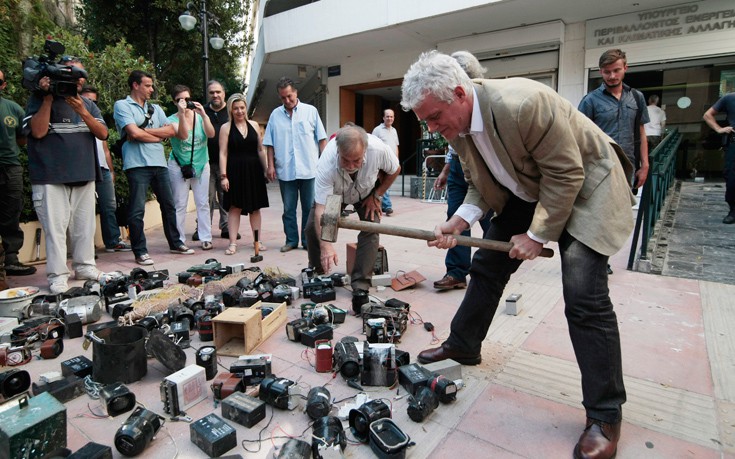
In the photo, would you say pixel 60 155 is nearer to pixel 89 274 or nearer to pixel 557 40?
pixel 89 274

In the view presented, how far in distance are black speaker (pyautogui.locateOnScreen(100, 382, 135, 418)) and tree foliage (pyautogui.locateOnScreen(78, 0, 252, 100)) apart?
37.4 ft

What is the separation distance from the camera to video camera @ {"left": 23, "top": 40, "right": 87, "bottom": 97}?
374 cm

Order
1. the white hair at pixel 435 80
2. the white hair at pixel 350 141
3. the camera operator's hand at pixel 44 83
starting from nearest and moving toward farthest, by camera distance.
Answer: the white hair at pixel 435 80, the white hair at pixel 350 141, the camera operator's hand at pixel 44 83

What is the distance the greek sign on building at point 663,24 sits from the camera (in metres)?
8.76

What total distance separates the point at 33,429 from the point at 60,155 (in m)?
3.08

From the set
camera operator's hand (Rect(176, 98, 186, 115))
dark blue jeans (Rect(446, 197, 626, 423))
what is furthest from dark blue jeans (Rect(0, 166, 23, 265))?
dark blue jeans (Rect(446, 197, 626, 423))

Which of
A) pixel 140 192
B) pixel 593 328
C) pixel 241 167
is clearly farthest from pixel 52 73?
pixel 593 328

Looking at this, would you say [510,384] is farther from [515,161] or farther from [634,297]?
[634,297]

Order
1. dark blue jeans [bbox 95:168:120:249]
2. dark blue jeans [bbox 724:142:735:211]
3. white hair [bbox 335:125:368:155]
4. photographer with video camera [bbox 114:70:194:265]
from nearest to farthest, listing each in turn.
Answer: white hair [bbox 335:125:368:155] → photographer with video camera [bbox 114:70:194:265] → dark blue jeans [bbox 95:168:120:249] → dark blue jeans [bbox 724:142:735:211]

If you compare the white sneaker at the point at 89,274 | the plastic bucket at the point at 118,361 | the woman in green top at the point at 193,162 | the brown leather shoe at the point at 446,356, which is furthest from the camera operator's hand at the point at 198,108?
the brown leather shoe at the point at 446,356

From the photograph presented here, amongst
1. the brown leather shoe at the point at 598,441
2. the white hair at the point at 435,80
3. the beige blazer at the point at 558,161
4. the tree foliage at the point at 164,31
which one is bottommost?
the brown leather shoe at the point at 598,441

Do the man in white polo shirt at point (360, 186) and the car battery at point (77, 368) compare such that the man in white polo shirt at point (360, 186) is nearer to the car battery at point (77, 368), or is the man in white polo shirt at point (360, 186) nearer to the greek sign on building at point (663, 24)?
the car battery at point (77, 368)

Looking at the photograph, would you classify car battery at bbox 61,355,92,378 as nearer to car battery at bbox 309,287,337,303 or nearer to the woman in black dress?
car battery at bbox 309,287,337,303

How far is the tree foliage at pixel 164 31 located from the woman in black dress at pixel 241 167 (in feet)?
25.1
